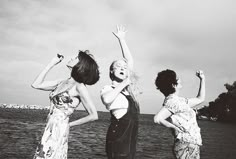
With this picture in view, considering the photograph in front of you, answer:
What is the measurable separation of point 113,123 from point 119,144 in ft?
0.97

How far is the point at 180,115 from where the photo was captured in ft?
15.0

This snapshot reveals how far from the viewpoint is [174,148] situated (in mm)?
4598

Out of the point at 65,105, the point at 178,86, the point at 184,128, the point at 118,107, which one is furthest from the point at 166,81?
the point at 65,105

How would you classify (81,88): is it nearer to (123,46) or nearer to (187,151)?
(123,46)

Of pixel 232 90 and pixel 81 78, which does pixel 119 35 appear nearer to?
Answer: pixel 81 78

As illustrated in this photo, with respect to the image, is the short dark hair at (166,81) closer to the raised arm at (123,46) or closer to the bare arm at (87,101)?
the raised arm at (123,46)

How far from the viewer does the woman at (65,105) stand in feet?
13.4

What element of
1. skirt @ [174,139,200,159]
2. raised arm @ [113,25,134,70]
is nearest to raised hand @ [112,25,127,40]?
raised arm @ [113,25,134,70]

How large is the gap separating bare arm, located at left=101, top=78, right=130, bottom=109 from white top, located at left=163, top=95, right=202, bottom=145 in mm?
988

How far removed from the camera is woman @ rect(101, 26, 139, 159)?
156 inches

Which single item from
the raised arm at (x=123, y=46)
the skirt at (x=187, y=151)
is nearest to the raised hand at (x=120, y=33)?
the raised arm at (x=123, y=46)

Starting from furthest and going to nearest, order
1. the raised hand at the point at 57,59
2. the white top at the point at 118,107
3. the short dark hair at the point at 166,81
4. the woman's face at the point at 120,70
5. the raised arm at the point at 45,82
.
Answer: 1. the short dark hair at the point at 166,81
2. the raised hand at the point at 57,59
3. the raised arm at the point at 45,82
4. the woman's face at the point at 120,70
5. the white top at the point at 118,107

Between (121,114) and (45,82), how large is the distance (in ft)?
4.12

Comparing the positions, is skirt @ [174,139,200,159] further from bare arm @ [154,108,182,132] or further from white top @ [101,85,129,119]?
white top @ [101,85,129,119]
